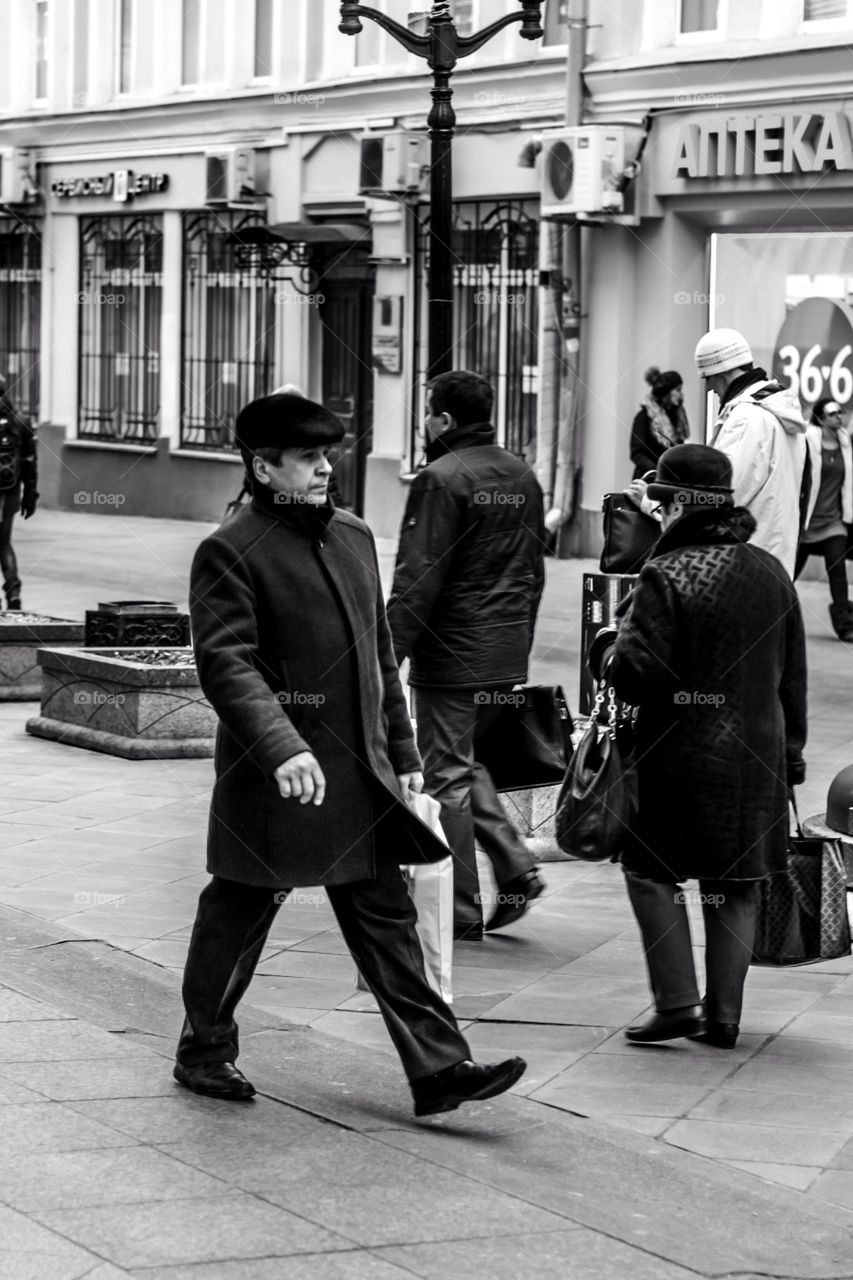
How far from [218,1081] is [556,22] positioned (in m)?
15.8

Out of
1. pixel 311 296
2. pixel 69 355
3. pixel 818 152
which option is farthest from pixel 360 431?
pixel 818 152

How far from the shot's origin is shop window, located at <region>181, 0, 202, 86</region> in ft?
78.2

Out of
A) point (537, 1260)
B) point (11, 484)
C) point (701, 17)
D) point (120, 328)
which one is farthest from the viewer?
point (120, 328)

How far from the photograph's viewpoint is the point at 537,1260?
4176mm

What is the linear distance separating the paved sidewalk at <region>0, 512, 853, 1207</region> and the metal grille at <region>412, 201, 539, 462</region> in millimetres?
9508

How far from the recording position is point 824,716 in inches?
455

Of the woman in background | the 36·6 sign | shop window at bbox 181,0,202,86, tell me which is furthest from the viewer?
shop window at bbox 181,0,202,86

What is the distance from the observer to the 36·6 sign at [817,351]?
57.4 ft

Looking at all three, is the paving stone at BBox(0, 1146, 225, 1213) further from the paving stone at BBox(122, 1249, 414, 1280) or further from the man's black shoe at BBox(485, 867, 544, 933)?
the man's black shoe at BBox(485, 867, 544, 933)
